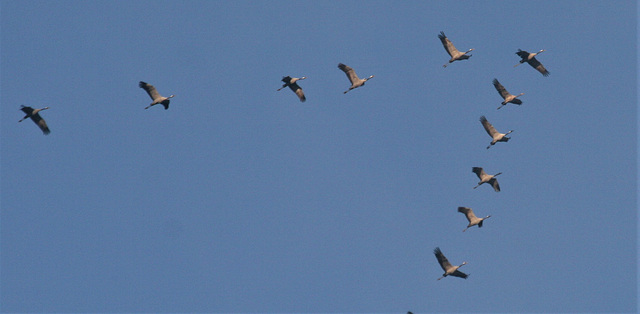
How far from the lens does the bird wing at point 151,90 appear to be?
80812 mm

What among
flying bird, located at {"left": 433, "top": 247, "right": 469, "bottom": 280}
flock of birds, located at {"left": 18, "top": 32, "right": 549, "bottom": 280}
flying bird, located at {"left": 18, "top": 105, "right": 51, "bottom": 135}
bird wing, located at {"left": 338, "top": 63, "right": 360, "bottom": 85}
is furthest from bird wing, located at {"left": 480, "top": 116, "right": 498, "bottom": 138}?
flying bird, located at {"left": 18, "top": 105, "right": 51, "bottom": 135}

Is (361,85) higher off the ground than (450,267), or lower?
higher

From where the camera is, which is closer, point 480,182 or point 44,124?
point 44,124

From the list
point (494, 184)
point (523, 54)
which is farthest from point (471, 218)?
point (523, 54)

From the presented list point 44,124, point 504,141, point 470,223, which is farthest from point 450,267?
point 44,124

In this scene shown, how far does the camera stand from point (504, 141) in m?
86.6

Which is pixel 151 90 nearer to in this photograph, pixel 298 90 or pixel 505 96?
pixel 298 90

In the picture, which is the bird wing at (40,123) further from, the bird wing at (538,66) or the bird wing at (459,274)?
the bird wing at (538,66)

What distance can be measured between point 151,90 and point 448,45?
71.3ft

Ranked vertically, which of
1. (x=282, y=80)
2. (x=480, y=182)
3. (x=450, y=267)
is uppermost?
(x=282, y=80)

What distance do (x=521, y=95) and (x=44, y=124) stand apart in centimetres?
3508

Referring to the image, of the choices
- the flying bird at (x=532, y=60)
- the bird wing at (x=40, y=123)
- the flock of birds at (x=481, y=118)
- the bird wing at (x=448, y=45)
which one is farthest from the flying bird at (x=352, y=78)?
the bird wing at (x=40, y=123)

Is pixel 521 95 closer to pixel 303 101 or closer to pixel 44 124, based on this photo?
pixel 303 101

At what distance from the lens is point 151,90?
81.6m
